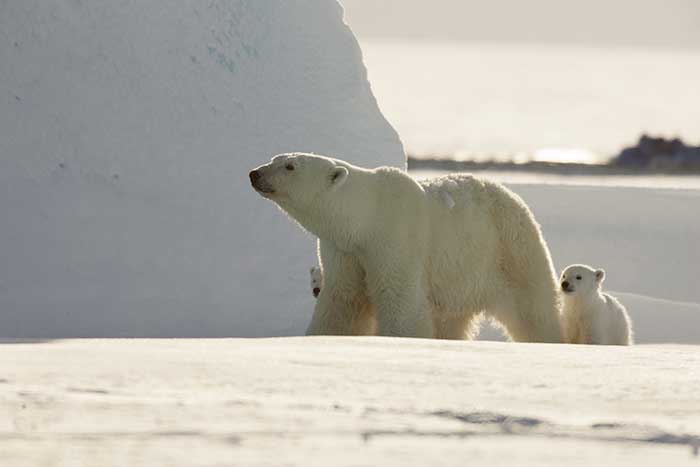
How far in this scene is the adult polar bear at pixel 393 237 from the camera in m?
7.09

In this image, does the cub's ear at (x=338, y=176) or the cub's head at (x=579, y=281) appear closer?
the cub's ear at (x=338, y=176)

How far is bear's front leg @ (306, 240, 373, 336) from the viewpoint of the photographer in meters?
7.20

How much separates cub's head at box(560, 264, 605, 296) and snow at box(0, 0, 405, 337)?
1.95 metres

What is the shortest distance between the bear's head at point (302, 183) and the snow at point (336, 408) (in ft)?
7.01

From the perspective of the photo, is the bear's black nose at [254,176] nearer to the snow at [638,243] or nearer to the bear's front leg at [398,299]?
the bear's front leg at [398,299]

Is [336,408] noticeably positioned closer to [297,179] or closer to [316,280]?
[297,179]

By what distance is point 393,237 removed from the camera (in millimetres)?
7102

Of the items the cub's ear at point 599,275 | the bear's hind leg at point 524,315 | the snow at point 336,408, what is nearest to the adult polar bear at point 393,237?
the bear's hind leg at point 524,315

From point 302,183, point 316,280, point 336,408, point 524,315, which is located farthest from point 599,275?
point 336,408

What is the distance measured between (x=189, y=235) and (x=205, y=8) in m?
1.98

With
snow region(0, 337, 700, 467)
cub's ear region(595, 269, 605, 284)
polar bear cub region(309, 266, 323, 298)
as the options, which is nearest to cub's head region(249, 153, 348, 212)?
polar bear cub region(309, 266, 323, 298)

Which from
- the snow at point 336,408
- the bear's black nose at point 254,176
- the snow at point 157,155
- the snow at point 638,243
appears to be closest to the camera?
the snow at point 336,408

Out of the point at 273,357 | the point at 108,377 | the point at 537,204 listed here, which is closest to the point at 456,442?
the point at 108,377

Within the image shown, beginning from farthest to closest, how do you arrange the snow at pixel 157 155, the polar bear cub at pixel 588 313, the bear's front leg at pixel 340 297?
1. the snow at pixel 157 155
2. the polar bear cub at pixel 588 313
3. the bear's front leg at pixel 340 297
